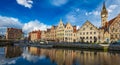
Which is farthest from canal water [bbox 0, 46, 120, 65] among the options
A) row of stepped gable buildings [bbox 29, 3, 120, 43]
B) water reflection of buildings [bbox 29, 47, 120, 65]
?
row of stepped gable buildings [bbox 29, 3, 120, 43]

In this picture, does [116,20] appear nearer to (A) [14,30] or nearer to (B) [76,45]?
(B) [76,45]

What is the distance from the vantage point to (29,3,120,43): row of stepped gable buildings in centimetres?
7550

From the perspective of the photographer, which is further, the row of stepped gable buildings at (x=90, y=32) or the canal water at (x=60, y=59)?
the row of stepped gable buildings at (x=90, y=32)

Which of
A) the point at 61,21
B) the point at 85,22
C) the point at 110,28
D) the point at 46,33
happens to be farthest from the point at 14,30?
the point at 110,28

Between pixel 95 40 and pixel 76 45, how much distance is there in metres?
15.4

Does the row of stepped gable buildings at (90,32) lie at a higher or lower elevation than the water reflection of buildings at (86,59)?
higher

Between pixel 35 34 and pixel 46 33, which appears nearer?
pixel 46 33

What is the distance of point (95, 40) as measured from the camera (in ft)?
268

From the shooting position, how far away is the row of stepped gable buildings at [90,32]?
75.5 meters

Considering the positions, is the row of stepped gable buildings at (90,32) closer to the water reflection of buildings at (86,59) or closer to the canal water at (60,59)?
the canal water at (60,59)

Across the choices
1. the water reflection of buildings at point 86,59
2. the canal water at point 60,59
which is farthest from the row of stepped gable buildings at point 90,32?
the water reflection of buildings at point 86,59

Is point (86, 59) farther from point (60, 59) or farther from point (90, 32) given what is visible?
point (90, 32)

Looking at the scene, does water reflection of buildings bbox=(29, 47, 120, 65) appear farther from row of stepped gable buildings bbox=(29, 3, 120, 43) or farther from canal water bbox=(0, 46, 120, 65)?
row of stepped gable buildings bbox=(29, 3, 120, 43)

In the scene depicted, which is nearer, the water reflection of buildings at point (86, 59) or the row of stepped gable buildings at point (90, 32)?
the water reflection of buildings at point (86, 59)
